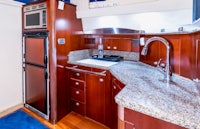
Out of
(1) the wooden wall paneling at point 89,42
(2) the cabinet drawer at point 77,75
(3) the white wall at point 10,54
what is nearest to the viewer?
(2) the cabinet drawer at point 77,75

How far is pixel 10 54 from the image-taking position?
2.67 metres

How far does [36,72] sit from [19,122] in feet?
2.57

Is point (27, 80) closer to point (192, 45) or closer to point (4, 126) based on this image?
point (4, 126)

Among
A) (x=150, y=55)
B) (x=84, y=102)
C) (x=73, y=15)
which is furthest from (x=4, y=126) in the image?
(x=150, y=55)

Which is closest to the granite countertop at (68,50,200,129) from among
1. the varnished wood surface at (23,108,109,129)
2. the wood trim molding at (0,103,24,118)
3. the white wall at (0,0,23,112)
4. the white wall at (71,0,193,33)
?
the white wall at (71,0,193,33)

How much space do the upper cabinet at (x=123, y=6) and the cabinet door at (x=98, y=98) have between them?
3.13ft

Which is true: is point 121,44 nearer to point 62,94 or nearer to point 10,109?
point 62,94

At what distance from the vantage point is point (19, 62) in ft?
9.24

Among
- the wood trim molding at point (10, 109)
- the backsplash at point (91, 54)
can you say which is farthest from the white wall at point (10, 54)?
the backsplash at point (91, 54)

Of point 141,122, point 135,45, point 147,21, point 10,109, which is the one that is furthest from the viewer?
point 10,109

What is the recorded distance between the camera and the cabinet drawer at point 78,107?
2.50m

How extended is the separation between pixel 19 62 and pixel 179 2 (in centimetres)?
260

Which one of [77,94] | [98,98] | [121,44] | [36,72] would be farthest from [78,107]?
[121,44]

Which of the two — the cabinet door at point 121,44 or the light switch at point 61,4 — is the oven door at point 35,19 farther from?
the cabinet door at point 121,44
